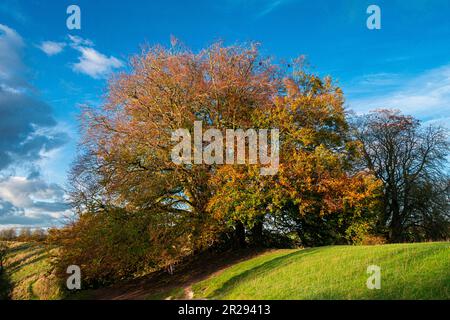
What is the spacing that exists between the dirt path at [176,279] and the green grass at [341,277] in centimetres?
282

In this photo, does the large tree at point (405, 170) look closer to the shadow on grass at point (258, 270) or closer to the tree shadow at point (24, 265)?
the shadow on grass at point (258, 270)

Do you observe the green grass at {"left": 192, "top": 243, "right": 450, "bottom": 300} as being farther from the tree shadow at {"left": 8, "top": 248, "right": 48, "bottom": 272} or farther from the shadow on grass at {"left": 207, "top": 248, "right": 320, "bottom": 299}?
the tree shadow at {"left": 8, "top": 248, "right": 48, "bottom": 272}

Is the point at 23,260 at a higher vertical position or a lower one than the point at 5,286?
higher

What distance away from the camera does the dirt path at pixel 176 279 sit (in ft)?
63.1

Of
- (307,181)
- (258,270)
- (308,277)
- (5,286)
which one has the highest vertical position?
(307,181)

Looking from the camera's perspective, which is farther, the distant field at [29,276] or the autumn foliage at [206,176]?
the distant field at [29,276]

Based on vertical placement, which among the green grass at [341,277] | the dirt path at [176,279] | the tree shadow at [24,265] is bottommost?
the tree shadow at [24,265]

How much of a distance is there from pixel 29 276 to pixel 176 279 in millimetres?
14414

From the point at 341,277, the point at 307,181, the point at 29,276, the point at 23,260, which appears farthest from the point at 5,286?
the point at 341,277

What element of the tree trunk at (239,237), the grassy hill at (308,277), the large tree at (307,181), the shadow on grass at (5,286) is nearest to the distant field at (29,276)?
the shadow on grass at (5,286)

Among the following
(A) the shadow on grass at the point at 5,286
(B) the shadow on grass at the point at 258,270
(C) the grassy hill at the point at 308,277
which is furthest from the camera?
(A) the shadow on grass at the point at 5,286

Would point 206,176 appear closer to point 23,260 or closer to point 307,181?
point 307,181

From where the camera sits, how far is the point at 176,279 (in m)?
20.6
